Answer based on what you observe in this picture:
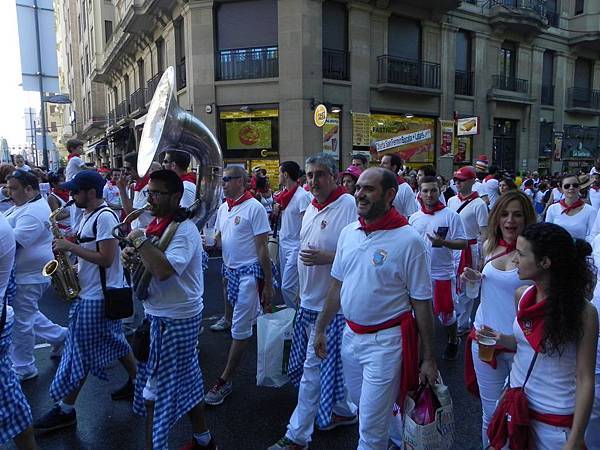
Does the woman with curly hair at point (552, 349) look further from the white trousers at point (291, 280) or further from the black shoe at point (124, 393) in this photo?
the white trousers at point (291, 280)

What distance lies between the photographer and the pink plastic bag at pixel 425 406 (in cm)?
237

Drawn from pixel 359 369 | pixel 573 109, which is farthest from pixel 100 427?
pixel 573 109

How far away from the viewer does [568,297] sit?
2057 millimetres

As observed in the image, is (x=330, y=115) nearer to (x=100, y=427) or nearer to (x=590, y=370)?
(x=100, y=427)

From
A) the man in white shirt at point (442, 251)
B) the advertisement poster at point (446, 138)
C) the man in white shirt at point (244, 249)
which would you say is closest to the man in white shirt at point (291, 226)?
the man in white shirt at point (244, 249)

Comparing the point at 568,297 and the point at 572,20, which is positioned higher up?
the point at 572,20

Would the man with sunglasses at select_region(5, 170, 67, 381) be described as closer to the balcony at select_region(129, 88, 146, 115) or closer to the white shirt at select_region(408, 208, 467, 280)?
the white shirt at select_region(408, 208, 467, 280)

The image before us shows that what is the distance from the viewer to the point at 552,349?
2090mm

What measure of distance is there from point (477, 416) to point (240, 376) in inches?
86.6

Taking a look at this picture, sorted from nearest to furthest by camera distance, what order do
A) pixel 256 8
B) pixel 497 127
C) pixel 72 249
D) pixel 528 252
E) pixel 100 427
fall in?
pixel 528 252 → pixel 72 249 → pixel 100 427 → pixel 256 8 → pixel 497 127

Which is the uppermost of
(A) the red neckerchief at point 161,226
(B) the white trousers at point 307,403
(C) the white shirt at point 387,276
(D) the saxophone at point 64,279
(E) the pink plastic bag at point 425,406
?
(A) the red neckerchief at point 161,226

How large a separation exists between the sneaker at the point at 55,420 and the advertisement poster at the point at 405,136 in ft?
50.2

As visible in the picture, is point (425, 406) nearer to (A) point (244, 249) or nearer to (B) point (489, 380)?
(B) point (489, 380)

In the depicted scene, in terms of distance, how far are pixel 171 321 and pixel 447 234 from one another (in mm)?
3125
